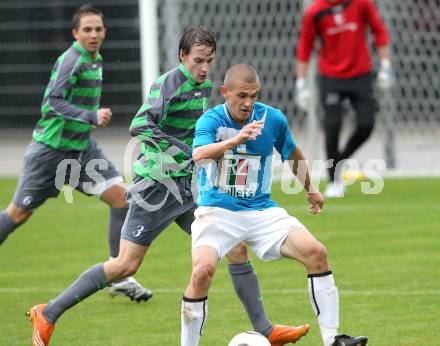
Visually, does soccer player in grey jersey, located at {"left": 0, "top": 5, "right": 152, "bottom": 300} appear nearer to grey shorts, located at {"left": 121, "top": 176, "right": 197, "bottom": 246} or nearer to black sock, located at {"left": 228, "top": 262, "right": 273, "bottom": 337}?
grey shorts, located at {"left": 121, "top": 176, "right": 197, "bottom": 246}

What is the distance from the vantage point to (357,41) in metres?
12.2

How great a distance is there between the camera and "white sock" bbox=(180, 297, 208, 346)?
565 cm

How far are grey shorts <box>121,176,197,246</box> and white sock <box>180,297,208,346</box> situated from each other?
0.88m

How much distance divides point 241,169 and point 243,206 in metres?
0.20

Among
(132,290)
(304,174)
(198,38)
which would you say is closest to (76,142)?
(132,290)

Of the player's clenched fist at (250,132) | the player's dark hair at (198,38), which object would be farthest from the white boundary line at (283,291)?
the player's clenched fist at (250,132)

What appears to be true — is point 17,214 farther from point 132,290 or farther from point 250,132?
point 250,132

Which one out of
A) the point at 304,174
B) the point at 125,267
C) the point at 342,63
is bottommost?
the point at 125,267

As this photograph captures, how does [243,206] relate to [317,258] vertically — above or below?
above

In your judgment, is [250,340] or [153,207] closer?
[250,340]

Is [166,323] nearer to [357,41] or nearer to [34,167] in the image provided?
[34,167]

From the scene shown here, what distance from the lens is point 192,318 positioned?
5.65 metres

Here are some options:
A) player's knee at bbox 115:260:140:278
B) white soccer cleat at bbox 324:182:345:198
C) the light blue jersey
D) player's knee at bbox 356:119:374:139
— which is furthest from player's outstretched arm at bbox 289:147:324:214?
white soccer cleat at bbox 324:182:345:198

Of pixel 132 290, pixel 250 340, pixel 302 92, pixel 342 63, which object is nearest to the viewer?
pixel 250 340
